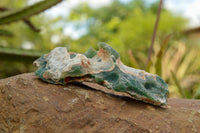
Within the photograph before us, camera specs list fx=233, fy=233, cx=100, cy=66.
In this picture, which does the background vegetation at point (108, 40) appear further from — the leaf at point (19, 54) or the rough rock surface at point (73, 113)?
the rough rock surface at point (73, 113)

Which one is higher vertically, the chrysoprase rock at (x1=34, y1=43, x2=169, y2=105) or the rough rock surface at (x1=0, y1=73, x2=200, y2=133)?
the chrysoprase rock at (x1=34, y1=43, x2=169, y2=105)

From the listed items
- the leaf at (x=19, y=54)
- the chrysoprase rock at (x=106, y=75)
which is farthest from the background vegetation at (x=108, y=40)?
the chrysoprase rock at (x=106, y=75)

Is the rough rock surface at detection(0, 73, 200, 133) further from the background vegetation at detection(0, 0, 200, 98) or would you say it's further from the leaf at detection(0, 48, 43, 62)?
the leaf at detection(0, 48, 43, 62)

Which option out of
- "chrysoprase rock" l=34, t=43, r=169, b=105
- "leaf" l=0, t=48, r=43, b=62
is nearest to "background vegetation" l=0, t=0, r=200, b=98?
"leaf" l=0, t=48, r=43, b=62

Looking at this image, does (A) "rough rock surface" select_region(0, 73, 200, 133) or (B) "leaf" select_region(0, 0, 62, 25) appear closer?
(A) "rough rock surface" select_region(0, 73, 200, 133)

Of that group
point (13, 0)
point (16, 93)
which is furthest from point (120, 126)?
point (13, 0)

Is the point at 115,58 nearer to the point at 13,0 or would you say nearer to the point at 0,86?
the point at 0,86
